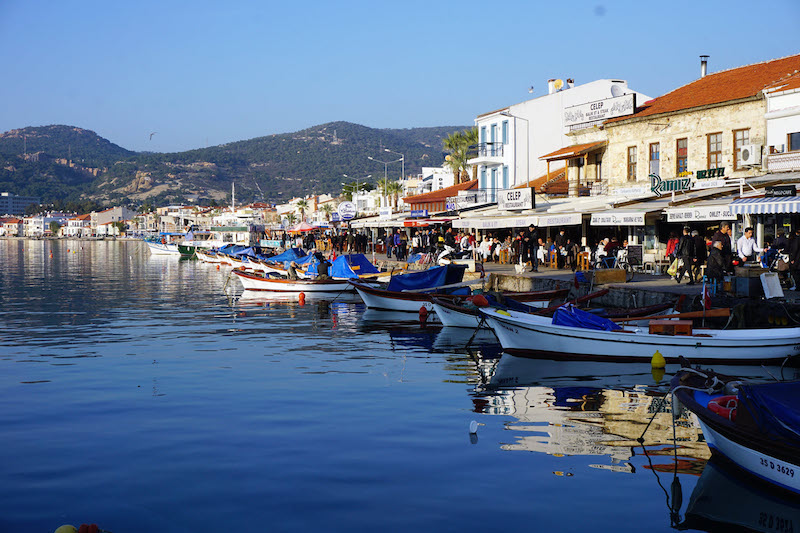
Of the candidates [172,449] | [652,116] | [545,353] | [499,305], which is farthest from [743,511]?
[652,116]

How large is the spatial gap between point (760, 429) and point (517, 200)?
100ft

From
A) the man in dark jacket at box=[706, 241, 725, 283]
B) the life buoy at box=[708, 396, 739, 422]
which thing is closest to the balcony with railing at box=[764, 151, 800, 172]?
the man in dark jacket at box=[706, 241, 725, 283]

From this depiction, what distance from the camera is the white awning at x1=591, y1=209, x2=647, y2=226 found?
2841 centimetres

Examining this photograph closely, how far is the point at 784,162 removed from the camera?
28.4 metres

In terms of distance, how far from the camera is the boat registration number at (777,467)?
902 cm

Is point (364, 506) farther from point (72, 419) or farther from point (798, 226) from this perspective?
point (798, 226)

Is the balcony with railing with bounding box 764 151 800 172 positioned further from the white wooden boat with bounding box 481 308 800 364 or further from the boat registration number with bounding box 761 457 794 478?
the boat registration number with bounding box 761 457 794 478

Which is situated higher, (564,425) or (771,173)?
(771,173)

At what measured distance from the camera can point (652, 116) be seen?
121 ft

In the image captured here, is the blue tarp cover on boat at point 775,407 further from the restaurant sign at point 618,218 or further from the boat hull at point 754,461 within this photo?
the restaurant sign at point 618,218

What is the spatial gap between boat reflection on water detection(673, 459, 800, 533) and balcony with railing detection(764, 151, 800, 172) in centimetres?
2093

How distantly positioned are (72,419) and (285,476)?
529 centimetres

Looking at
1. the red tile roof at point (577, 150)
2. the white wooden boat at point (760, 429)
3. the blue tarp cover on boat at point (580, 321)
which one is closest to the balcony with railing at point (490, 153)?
the red tile roof at point (577, 150)

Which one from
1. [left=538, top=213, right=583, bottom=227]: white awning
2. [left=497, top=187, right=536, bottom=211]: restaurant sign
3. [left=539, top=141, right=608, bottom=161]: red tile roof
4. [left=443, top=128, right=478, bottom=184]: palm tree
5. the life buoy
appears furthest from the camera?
[left=443, top=128, right=478, bottom=184]: palm tree
